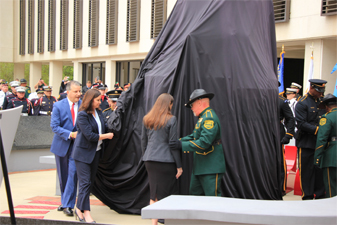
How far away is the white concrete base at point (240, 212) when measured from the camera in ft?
9.46

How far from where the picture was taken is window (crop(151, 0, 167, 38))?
17147 millimetres

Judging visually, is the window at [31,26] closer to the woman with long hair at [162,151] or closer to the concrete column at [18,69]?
the concrete column at [18,69]

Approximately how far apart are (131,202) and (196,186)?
4.42ft

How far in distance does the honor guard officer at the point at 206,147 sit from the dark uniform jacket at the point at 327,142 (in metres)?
1.90

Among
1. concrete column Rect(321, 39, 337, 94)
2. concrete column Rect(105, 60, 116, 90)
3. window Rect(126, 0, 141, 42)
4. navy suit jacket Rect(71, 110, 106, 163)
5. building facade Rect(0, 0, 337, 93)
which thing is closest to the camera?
navy suit jacket Rect(71, 110, 106, 163)

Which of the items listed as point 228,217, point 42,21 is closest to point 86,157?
point 228,217

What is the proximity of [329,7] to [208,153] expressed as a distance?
9.21m

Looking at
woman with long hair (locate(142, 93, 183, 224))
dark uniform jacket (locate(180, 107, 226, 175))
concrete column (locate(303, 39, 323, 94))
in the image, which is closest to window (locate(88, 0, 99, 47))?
concrete column (locate(303, 39, 323, 94))

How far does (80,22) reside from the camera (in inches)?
911

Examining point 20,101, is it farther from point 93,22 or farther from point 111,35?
point 93,22

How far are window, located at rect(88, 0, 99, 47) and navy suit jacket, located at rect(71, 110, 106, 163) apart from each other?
17653mm

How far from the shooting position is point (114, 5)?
2033cm

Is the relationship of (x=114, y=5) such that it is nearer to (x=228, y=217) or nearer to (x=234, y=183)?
(x=234, y=183)

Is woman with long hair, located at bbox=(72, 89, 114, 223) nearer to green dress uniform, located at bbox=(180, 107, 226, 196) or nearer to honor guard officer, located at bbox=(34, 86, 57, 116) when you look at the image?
green dress uniform, located at bbox=(180, 107, 226, 196)
